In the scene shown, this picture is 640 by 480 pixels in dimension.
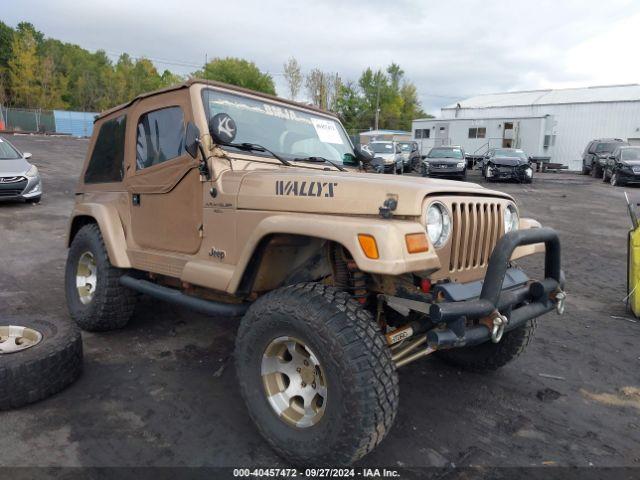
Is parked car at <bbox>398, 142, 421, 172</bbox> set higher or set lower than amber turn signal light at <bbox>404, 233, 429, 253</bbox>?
higher

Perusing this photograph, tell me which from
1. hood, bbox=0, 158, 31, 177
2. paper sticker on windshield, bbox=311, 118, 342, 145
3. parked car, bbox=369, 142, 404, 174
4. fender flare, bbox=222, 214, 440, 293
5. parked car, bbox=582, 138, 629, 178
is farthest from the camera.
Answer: parked car, bbox=582, 138, 629, 178

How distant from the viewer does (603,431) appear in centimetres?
308

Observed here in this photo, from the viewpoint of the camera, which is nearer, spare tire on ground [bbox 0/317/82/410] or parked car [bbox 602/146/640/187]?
spare tire on ground [bbox 0/317/82/410]

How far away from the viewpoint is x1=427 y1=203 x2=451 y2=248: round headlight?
2523mm

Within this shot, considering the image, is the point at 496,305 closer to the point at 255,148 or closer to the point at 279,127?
the point at 255,148

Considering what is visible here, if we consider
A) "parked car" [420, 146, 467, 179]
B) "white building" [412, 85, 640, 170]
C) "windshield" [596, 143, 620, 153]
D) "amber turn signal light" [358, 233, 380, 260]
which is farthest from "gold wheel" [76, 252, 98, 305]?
"white building" [412, 85, 640, 170]

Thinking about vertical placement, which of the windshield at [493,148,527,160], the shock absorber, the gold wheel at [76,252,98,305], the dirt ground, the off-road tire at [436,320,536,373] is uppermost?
the windshield at [493,148,527,160]

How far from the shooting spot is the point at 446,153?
20844mm

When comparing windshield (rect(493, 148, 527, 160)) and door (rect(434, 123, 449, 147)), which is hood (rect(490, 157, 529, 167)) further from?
door (rect(434, 123, 449, 147))

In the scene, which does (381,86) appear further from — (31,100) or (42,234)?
(42,234)

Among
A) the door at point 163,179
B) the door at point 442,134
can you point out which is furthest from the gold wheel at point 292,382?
the door at point 442,134

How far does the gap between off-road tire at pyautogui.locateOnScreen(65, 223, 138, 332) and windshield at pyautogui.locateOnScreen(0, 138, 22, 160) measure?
28.3 feet

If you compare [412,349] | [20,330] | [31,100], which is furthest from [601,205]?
[31,100]

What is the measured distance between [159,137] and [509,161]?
1881 cm
